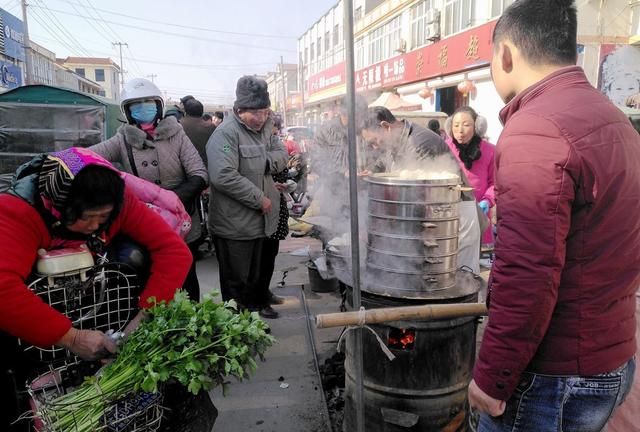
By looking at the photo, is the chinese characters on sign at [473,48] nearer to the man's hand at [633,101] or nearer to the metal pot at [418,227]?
the man's hand at [633,101]

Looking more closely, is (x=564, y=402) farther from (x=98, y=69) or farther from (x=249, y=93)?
(x=98, y=69)

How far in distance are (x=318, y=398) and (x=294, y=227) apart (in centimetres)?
502

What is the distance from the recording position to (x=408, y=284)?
2.49 m

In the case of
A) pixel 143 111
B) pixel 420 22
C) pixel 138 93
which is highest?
pixel 420 22

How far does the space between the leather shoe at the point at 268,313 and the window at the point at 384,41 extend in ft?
71.2

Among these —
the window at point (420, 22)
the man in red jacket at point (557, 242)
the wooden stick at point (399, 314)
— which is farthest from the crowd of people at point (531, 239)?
the window at point (420, 22)

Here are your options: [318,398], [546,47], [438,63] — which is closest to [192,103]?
[318,398]

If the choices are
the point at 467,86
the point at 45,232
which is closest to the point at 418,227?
the point at 45,232

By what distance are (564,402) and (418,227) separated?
3.76 ft

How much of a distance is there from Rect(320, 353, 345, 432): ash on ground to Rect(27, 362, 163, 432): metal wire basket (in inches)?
67.4

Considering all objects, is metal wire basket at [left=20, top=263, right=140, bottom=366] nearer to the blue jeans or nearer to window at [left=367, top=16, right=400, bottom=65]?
the blue jeans

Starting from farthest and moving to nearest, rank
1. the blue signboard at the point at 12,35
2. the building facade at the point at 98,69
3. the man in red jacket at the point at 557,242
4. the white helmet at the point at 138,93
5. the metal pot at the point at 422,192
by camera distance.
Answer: the building facade at the point at 98,69 < the blue signboard at the point at 12,35 < the white helmet at the point at 138,93 < the metal pot at the point at 422,192 < the man in red jacket at the point at 557,242

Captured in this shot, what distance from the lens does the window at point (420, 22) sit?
20.6 m

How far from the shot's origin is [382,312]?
6.45 ft
